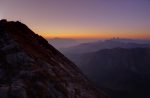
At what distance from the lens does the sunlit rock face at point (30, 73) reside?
32.4 metres

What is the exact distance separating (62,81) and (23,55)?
7.56 m

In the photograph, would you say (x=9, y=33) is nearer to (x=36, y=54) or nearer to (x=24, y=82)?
(x=36, y=54)

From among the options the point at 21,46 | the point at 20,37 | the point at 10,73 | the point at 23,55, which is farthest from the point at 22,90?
the point at 20,37

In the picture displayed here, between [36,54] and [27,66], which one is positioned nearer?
[27,66]

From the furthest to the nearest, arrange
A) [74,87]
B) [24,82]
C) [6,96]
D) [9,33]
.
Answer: [9,33], [74,87], [24,82], [6,96]

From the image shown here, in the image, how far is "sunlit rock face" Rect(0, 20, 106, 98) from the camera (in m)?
32.4

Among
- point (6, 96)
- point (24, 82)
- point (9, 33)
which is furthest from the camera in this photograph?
point (9, 33)

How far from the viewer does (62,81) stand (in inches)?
1507

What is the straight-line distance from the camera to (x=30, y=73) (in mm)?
34969

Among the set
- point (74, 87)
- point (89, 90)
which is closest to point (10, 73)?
point (74, 87)

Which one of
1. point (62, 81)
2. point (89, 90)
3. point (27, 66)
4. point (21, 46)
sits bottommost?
point (89, 90)

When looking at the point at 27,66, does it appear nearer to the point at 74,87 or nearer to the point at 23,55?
the point at 23,55

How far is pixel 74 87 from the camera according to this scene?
3944 centimetres

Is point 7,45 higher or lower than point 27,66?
higher
